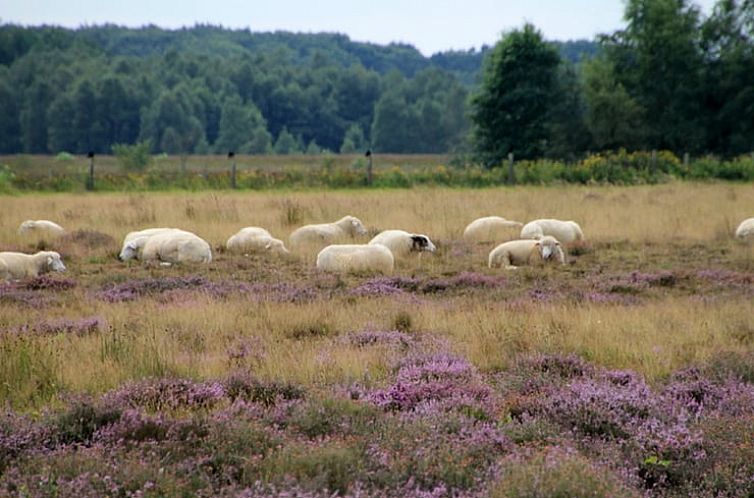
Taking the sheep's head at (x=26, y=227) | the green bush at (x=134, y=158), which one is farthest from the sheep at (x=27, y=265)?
the green bush at (x=134, y=158)

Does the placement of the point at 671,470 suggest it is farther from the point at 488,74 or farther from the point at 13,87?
the point at 13,87

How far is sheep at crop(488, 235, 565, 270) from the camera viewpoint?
15.9 meters

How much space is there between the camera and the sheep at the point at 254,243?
17453 mm

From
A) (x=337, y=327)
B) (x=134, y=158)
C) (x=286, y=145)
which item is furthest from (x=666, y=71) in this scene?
(x=286, y=145)

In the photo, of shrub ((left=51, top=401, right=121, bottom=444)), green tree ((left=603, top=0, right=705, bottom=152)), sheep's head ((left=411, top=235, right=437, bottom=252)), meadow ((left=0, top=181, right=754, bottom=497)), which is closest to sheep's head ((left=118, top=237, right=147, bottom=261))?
meadow ((left=0, top=181, right=754, bottom=497))

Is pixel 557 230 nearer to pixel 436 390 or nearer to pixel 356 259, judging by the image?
pixel 356 259

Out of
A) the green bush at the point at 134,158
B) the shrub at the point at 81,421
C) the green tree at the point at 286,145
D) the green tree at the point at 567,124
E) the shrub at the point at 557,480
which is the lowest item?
the green tree at the point at 286,145

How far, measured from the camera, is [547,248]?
15781mm

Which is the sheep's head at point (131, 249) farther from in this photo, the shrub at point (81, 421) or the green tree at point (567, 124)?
the green tree at point (567, 124)

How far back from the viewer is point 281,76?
570 feet

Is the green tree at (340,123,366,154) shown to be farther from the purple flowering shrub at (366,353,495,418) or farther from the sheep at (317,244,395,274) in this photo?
the purple flowering shrub at (366,353,495,418)

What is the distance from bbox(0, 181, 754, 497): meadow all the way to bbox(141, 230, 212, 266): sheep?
935mm

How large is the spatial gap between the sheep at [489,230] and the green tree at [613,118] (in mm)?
37018

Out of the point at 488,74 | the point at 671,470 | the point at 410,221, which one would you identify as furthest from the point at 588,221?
the point at 488,74
